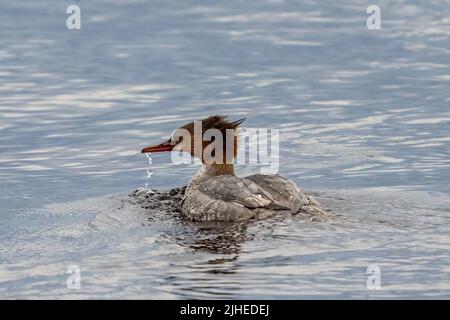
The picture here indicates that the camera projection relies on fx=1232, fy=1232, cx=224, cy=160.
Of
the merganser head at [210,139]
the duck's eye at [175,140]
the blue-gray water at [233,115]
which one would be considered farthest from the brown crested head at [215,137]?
the blue-gray water at [233,115]

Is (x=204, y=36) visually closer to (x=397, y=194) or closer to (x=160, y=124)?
(x=160, y=124)

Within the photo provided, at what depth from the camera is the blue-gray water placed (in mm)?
10383

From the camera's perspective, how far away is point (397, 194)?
13.6 m

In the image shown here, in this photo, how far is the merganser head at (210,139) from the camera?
44.5 feet

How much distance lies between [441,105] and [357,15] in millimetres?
4572

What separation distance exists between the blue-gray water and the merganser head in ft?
3.01

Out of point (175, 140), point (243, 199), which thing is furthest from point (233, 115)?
point (243, 199)

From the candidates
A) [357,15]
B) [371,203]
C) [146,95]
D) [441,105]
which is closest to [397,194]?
[371,203]

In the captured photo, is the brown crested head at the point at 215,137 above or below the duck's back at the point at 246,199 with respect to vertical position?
above

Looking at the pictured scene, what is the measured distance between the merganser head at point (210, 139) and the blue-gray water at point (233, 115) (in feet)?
3.01

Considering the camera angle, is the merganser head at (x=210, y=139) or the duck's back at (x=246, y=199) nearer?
the duck's back at (x=246, y=199)

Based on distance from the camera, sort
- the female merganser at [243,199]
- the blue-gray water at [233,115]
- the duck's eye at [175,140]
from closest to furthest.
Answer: the blue-gray water at [233,115]
the female merganser at [243,199]
the duck's eye at [175,140]

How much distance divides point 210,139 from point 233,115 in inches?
120

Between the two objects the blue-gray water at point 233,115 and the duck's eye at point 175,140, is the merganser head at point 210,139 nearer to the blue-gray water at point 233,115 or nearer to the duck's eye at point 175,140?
the duck's eye at point 175,140
